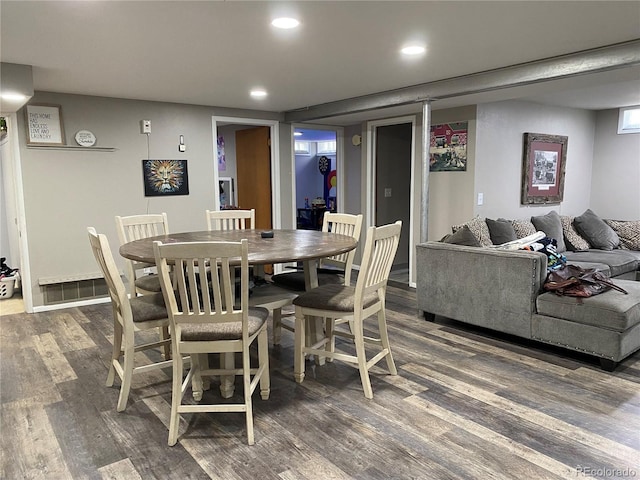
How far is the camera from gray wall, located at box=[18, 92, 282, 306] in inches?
173

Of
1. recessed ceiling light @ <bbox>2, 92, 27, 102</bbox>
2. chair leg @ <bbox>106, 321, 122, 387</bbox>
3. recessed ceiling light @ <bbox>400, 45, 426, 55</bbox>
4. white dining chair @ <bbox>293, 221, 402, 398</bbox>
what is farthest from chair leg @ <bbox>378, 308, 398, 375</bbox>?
recessed ceiling light @ <bbox>2, 92, 27, 102</bbox>

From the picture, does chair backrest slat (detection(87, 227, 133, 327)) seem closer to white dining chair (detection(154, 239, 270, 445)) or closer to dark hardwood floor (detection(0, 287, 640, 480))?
white dining chair (detection(154, 239, 270, 445))

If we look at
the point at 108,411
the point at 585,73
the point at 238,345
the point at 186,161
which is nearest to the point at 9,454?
the point at 108,411

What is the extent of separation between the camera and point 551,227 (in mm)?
5219

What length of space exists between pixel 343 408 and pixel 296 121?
410 cm

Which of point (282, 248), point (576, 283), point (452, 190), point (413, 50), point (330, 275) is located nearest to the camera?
point (282, 248)

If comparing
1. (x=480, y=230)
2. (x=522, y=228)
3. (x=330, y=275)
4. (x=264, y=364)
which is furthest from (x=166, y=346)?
(x=522, y=228)

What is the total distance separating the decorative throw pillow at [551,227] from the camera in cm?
518

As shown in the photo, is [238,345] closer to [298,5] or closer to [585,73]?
[298,5]

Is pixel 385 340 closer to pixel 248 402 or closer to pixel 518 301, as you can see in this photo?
pixel 248 402

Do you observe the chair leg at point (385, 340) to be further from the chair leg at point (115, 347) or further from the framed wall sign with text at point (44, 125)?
the framed wall sign with text at point (44, 125)

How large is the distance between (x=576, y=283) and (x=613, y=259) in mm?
1992

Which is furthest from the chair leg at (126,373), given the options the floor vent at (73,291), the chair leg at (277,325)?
the floor vent at (73,291)

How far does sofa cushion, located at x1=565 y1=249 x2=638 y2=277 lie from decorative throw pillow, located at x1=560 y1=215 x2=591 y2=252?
17 centimetres
